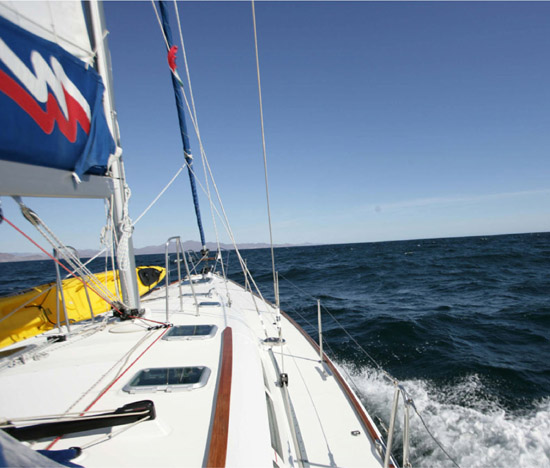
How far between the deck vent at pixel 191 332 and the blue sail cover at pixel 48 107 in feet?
5.09

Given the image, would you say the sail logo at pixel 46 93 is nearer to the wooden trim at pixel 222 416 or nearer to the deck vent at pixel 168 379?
the deck vent at pixel 168 379

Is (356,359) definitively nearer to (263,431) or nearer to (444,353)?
(444,353)

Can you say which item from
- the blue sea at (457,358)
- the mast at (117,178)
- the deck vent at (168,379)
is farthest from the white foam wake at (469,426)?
the mast at (117,178)

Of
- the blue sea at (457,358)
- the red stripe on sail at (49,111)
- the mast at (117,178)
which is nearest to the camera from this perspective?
the red stripe on sail at (49,111)

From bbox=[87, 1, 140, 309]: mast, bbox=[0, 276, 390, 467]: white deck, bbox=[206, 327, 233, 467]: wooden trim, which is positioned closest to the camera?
bbox=[206, 327, 233, 467]: wooden trim

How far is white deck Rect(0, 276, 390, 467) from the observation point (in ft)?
4.47

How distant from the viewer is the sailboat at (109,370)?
1367mm

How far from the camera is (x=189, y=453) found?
1.32 m

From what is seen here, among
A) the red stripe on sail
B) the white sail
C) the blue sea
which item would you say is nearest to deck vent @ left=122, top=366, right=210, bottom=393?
the red stripe on sail

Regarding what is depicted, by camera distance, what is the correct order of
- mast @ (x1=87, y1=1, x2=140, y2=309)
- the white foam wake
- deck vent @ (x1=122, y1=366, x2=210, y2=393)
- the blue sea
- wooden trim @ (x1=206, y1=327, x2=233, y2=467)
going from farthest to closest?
the blue sea < the white foam wake < mast @ (x1=87, y1=1, x2=140, y2=309) < deck vent @ (x1=122, y1=366, x2=210, y2=393) < wooden trim @ (x1=206, y1=327, x2=233, y2=467)

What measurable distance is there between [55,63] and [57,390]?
217cm

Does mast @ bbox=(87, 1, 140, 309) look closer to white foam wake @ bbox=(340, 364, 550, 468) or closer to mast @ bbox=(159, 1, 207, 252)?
mast @ bbox=(159, 1, 207, 252)

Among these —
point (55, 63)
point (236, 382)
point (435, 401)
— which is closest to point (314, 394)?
point (236, 382)

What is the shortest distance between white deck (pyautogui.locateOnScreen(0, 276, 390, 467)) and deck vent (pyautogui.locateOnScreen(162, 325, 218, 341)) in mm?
68
